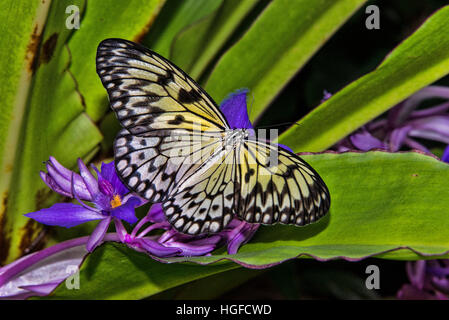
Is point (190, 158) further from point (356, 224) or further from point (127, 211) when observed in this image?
point (356, 224)

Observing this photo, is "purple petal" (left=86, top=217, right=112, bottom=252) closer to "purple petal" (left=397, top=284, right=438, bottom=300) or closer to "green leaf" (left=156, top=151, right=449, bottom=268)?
"green leaf" (left=156, top=151, right=449, bottom=268)

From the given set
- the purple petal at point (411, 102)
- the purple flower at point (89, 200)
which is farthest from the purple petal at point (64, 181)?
the purple petal at point (411, 102)

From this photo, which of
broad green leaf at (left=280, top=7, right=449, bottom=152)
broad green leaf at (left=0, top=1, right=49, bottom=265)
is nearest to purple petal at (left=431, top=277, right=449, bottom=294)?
broad green leaf at (left=280, top=7, right=449, bottom=152)

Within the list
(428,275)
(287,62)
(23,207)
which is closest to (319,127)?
(287,62)

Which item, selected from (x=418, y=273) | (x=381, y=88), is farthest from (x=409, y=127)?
(x=418, y=273)

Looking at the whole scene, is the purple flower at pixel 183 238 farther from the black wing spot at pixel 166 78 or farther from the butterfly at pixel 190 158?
the black wing spot at pixel 166 78

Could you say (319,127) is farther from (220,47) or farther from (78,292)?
(78,292)
